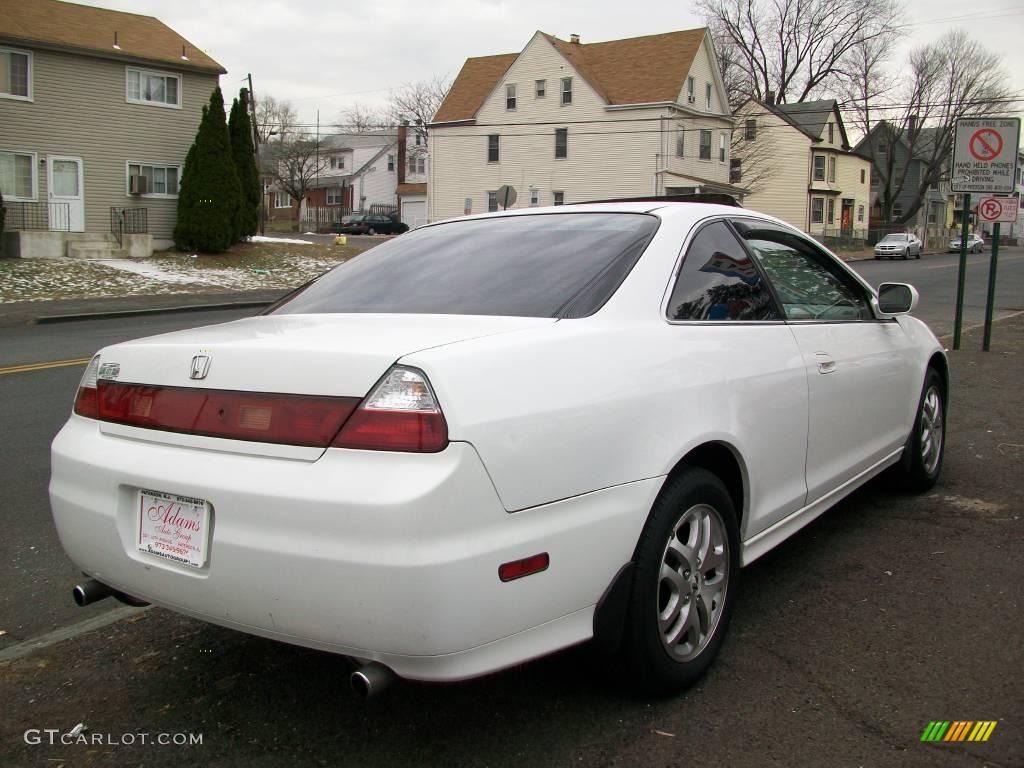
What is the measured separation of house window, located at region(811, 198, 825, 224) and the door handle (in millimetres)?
58435

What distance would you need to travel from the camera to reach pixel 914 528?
477 centimetres

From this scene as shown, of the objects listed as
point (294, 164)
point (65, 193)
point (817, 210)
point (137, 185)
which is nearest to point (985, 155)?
point (137, 185)

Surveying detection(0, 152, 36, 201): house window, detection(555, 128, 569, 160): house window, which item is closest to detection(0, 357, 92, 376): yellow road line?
detection(0, 152, 36, 201): house window

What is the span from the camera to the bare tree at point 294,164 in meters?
76.8

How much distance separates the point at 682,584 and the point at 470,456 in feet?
3.34

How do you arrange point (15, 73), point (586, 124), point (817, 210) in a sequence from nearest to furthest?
point (15, 73), point (586, 124), point (817, 210)

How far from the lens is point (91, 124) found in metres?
28.0

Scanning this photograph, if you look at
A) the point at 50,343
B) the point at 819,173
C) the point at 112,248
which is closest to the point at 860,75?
the point at 819,173

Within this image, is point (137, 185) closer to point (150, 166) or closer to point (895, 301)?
point (150, 166)

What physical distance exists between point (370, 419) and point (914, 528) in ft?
11.3

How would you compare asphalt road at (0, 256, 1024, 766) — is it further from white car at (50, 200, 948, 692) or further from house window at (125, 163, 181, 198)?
house window at (125, 163, 181, 198)

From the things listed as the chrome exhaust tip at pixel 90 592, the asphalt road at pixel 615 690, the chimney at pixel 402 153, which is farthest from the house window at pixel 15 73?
the chimney at pixel 402 153

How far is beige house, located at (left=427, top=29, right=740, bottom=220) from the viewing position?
4400cm

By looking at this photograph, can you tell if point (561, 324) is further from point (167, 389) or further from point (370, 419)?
point (167, 389)
